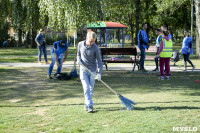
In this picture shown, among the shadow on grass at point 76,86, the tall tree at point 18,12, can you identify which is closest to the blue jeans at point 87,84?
the shadow on grass at point 76,86

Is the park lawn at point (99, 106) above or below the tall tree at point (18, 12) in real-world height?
below

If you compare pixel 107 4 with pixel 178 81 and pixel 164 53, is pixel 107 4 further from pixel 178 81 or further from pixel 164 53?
pixel 178 81

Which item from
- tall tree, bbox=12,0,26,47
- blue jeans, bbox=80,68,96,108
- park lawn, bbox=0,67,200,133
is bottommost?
park lawn, bbox=0,67,200,133

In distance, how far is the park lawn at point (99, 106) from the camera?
5297 millimetres

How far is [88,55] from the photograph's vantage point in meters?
6.38

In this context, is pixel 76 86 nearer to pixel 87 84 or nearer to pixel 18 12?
pixel 87 84

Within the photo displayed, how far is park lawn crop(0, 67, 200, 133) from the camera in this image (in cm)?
530

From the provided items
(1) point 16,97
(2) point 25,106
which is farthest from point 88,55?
(1) point 16,97

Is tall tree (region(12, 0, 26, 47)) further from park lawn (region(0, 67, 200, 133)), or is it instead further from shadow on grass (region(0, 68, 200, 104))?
park lawn (region(0, 67, 200, 133))

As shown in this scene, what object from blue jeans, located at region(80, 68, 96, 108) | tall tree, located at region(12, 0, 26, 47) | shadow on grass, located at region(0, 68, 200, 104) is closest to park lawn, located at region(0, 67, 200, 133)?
shadow on grass, located at region(0, 68, 200, 104)

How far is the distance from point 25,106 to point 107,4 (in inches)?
216

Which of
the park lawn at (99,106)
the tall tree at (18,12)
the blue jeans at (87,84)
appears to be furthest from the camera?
the tall tree at (18,12)

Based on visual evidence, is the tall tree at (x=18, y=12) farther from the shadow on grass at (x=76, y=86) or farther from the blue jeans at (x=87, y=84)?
the blue jeans at (x=87, y=84)

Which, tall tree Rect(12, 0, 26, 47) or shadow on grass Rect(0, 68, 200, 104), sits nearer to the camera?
shadow on grass Rect(0, 68, 200, 104)
